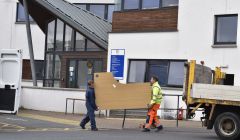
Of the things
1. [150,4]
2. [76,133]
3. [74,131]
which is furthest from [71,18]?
[76,133]

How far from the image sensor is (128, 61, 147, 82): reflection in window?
82.0ft

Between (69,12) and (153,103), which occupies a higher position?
(69,12)

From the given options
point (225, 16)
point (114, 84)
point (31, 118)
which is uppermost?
point (225, 16)

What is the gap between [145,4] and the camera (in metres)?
25.0

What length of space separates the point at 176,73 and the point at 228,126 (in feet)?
30.3

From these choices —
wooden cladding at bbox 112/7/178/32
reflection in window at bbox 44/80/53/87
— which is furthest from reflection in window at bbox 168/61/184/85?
reflection in window at bbox 44/80/53/87

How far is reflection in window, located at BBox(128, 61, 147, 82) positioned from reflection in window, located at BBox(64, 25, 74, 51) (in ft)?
18.6

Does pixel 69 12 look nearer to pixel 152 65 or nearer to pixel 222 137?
pixel 152 65

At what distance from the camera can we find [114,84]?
59.7 ft

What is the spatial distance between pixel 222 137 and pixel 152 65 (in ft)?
33.8

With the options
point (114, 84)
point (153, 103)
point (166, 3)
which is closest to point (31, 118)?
point (114, 84)

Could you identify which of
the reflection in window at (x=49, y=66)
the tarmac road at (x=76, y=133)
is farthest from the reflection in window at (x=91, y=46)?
the tarmac road at (x=76, y=133)

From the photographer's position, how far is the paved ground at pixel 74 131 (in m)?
14.8

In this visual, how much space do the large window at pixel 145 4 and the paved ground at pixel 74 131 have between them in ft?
19.0
